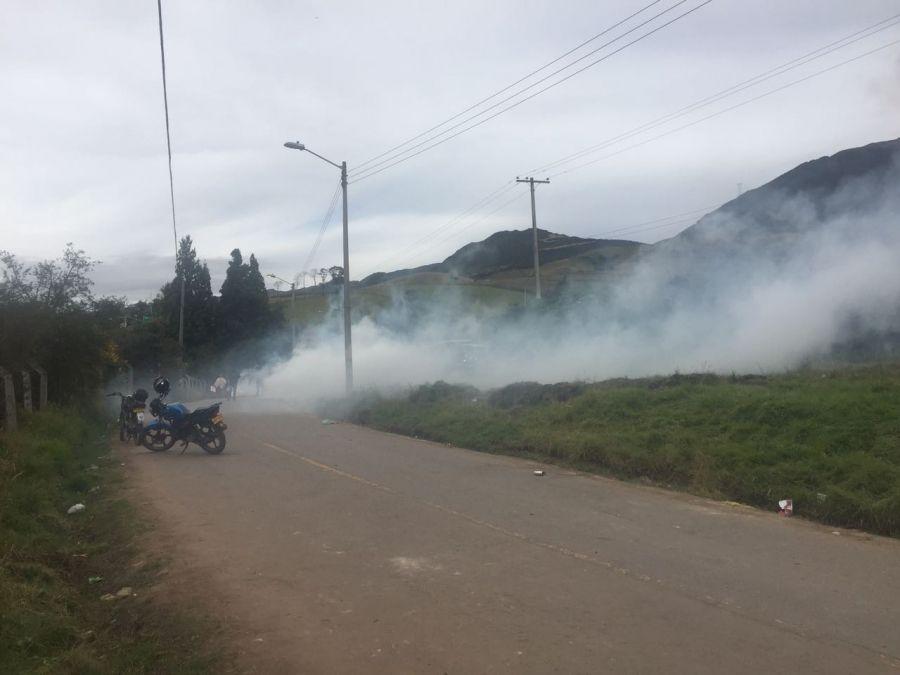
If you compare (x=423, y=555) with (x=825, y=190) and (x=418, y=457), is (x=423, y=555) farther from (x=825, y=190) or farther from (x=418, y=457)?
(x=825, y=190)

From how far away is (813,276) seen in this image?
60.8 feet

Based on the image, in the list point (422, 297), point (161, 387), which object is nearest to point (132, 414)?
point (161, 387)

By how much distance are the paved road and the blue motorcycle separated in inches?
171

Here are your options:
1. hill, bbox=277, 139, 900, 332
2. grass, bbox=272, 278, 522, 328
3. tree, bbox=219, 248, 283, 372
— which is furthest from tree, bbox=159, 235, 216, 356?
hill, bbox=277, 139, 900, 332

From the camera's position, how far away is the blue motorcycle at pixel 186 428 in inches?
618

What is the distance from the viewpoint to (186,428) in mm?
15859

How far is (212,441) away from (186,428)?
648mm

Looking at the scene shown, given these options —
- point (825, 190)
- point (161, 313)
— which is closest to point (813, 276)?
point (825, 190)

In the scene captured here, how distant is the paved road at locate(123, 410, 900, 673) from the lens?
16.0ft

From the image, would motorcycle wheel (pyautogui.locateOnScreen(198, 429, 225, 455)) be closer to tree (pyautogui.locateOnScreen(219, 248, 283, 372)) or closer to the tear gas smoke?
the tear gas smoke

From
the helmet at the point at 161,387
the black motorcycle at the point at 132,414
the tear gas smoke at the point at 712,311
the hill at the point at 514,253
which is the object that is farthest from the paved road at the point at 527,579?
the hill at the point at 514,253

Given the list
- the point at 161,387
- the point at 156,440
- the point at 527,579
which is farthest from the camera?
the point at 161,387

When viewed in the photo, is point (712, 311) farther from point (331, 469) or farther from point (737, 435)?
point (331, 469)

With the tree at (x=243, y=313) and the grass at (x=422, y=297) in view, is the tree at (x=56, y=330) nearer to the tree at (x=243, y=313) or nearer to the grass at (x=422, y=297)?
the grass at (x=422, y=297)
